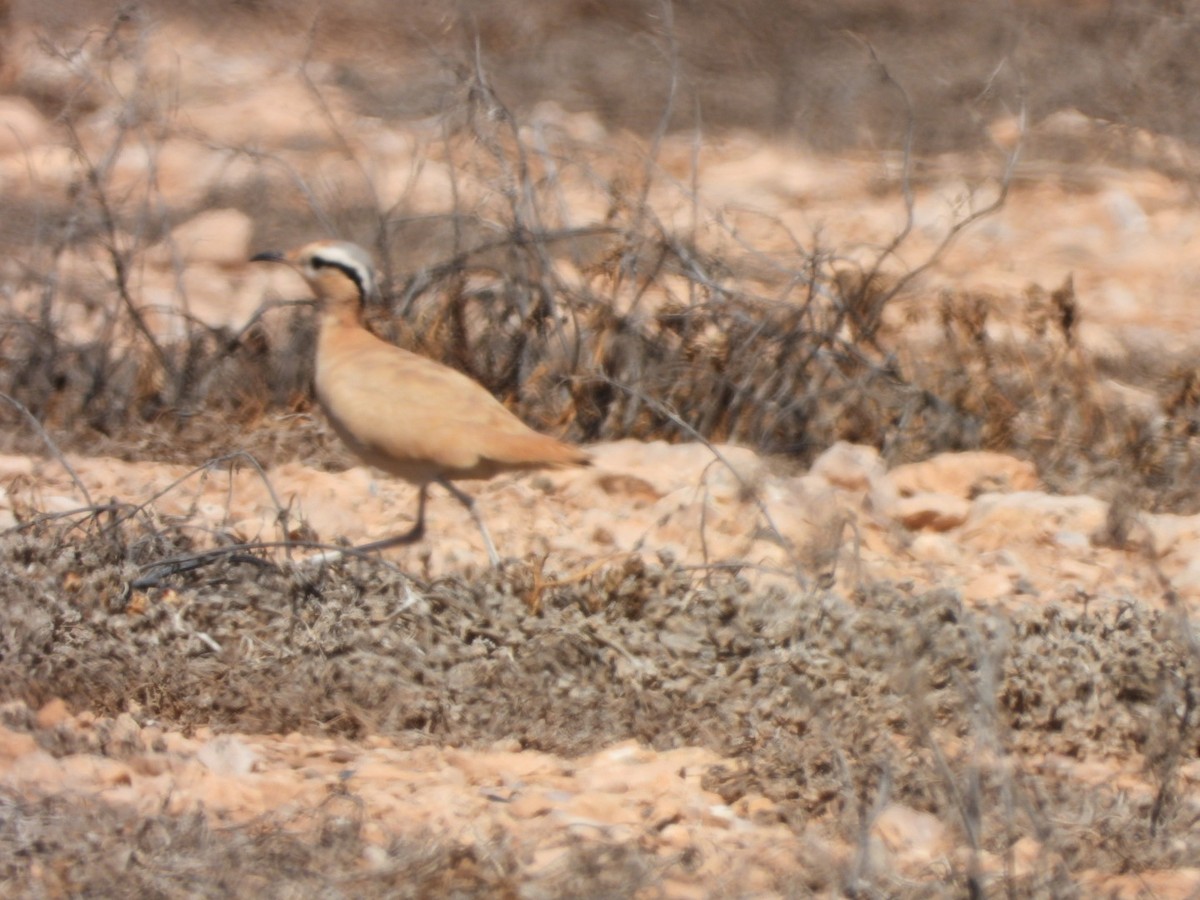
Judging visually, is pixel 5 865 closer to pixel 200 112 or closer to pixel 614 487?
pixel 614 487

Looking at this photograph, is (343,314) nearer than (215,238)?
Yes

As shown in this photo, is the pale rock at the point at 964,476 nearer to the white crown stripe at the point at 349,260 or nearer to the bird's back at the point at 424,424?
the bird's back at the point at 424,424

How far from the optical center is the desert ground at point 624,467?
3.84m

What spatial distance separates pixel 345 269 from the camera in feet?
19.5

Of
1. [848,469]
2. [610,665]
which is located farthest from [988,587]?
[610,665]

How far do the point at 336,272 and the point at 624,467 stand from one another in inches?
53.8

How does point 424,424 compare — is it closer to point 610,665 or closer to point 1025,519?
point 610,665

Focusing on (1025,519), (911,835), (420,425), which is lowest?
(911,835)

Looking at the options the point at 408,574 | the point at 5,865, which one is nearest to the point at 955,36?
the point at 408,574

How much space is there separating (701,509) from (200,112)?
166 inches

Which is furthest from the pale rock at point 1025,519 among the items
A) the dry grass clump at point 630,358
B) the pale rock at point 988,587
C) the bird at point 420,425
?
the bird at point 420,425

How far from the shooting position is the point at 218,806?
3861 millimetres

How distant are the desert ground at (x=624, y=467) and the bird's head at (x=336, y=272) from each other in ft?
2.58

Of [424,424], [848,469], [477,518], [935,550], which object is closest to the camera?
[424,424]
